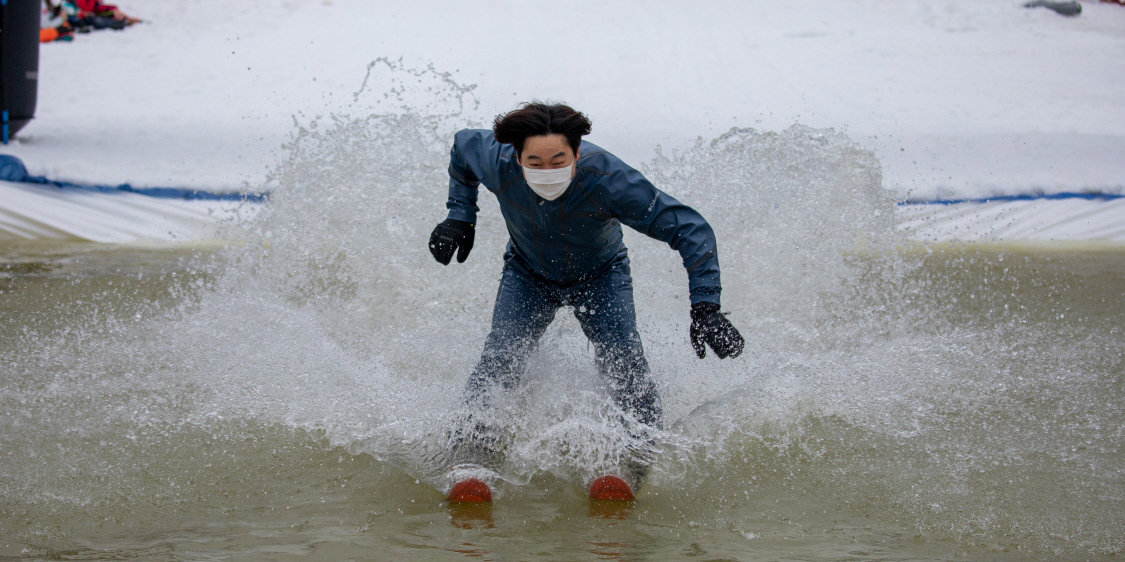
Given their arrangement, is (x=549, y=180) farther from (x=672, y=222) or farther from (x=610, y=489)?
(x=610, y=489)

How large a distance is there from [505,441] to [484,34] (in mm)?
5687

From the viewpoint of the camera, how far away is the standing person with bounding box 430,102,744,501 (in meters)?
1.90

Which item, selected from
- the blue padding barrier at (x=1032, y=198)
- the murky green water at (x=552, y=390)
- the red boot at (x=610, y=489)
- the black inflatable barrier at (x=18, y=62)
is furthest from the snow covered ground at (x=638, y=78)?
the red boot at (x=610, y=489)

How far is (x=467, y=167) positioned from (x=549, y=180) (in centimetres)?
45

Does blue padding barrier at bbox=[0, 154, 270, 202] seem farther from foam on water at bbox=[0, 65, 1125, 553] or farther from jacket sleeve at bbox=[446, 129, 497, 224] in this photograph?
jacket sleeve at bbox=[446, 129, 497, 224]

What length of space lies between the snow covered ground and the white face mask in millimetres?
3463

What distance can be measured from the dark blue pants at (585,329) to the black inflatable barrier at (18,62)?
4.77 metres

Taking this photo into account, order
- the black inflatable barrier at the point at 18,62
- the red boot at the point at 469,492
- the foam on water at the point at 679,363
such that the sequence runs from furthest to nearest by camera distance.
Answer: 1. the black inflatable barrier at the point at 18,62
2. the foam on water at the point at 679,363
3. the red boot at the point at 469,492

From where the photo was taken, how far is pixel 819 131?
416 cm

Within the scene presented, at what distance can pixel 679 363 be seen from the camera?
277 centimetres

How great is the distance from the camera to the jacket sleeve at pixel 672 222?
1.94 metres

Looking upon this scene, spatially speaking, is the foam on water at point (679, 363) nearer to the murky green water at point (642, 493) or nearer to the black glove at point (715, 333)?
the murky green water at point (642, 493)

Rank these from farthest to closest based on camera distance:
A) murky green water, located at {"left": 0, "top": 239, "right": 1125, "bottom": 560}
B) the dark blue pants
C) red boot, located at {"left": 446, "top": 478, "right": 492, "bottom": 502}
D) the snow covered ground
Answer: the snow covered ground, the dark blue pants, red boot, located at {"left": 446, "top": 478, "right": 492, "bottom": 502}, murky green water, located at {"left": 0, "top": 239, "right": 1125, "bottom": 560}

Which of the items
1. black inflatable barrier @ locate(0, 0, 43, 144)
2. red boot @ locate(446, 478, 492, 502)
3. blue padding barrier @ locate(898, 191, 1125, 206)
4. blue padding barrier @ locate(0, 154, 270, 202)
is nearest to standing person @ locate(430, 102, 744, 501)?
red boot @ locate(446, 478, 492, 502)
